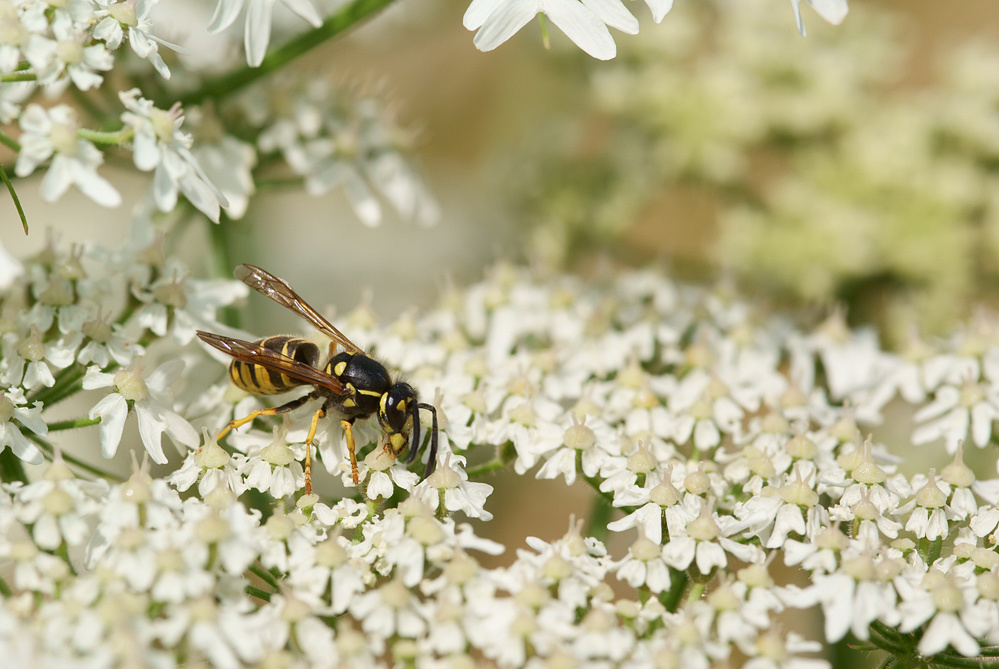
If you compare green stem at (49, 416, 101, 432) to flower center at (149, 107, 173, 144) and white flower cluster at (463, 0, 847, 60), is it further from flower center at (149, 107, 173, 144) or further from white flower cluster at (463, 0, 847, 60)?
white flower cluster at (463, 0, 847, 60)

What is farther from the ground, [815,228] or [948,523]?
[948,523]

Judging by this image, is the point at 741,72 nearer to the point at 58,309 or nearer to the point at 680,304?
the point at 680,304

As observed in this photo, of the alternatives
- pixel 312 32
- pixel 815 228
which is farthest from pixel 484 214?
pixel 312 32

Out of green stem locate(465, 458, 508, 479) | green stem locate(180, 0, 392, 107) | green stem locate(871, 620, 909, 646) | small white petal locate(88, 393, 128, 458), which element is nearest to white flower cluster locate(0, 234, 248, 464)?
small white petal locate(88, 393, 128, 458)

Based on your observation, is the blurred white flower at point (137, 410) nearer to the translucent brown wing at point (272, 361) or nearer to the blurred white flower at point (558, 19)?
the translucent brown wing at point (272, 361)

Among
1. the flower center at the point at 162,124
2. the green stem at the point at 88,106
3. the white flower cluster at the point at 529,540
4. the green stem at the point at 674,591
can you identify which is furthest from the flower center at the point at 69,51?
the green stem at the point at 674,591

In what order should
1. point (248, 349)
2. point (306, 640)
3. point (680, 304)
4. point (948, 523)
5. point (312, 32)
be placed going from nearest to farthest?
point (306, 640)
point (948, 523)
point (248, 349)
point (312, 32)
point (680, 304)
